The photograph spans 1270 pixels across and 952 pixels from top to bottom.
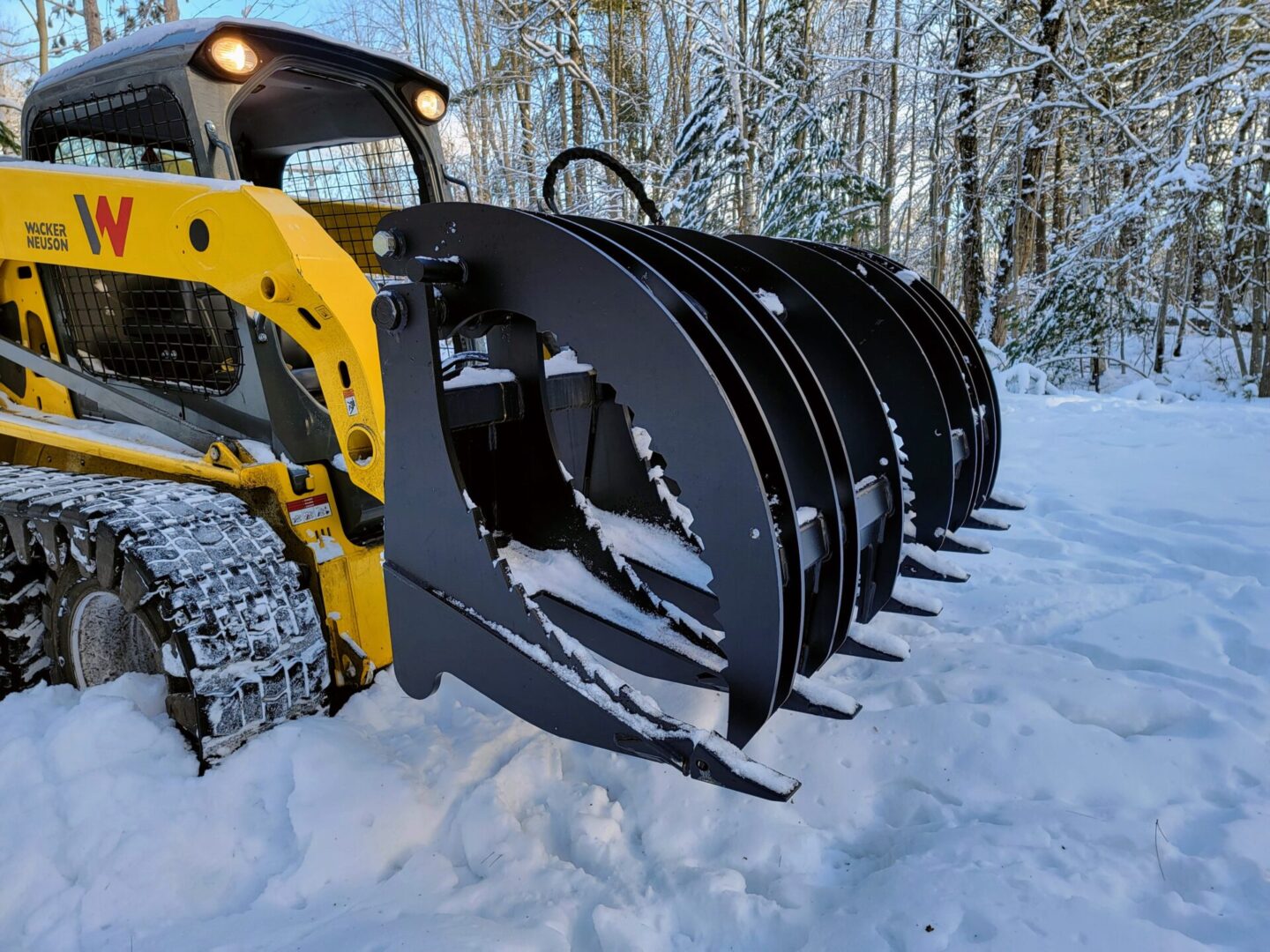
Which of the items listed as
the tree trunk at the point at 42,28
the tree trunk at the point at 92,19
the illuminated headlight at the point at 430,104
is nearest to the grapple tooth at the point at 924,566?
the illuminated headlight at the point at 430,104

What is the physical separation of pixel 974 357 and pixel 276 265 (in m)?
2.41

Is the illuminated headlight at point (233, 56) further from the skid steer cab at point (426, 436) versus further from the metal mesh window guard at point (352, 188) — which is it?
the metal mesh window guard at point (352, 188)

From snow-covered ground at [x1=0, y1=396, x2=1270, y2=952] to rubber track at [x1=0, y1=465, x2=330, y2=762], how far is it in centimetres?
12

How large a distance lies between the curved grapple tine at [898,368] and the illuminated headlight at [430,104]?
1.42m

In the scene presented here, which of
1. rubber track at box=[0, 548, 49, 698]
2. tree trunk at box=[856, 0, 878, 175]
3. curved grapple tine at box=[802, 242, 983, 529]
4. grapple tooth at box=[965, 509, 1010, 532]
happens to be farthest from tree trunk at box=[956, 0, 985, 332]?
rubber track at box=[0, 548, 49, 698]

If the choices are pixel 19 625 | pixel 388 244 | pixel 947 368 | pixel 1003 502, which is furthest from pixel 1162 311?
pixel 19 625

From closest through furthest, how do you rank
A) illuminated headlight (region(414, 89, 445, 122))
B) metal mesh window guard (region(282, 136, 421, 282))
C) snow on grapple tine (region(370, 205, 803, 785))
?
snow on grapple tine (region(370, 205, 803, 785)) → illuminated headlight (region(414, 89, 445, 122)) → metal mesh window guard (region(282, 136, 421, 282))

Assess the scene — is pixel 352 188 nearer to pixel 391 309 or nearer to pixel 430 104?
pixel 430 104

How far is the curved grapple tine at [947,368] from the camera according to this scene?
102 inches

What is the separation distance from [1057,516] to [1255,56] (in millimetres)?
5871

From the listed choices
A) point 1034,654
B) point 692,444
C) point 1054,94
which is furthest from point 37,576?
point 1054,94

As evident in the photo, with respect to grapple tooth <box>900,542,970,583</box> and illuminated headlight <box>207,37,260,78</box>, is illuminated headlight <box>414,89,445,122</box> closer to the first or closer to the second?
illuminated headlight <box>207,37,260,78</box>

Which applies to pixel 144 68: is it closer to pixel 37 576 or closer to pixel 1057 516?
pixel 37 576

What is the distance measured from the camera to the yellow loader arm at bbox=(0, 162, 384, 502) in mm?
1988
